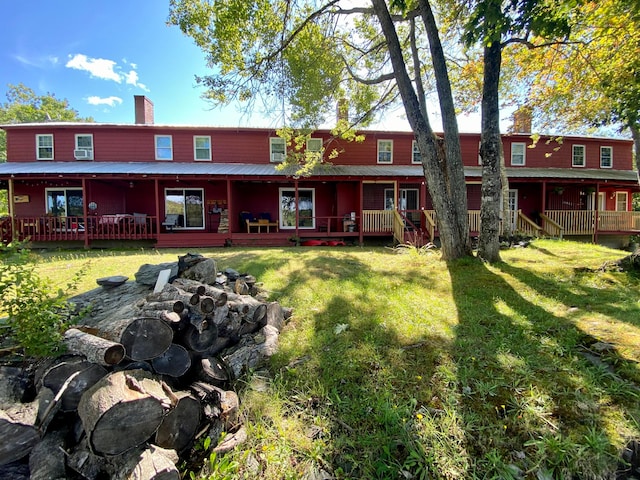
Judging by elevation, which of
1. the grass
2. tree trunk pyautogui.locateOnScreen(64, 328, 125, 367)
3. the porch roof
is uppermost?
the porch roof

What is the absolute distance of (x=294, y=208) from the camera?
14.5 metres

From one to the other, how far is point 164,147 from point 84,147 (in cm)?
359

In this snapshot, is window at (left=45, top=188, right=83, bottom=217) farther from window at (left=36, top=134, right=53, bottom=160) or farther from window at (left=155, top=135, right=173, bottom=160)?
window at (left=155, top=135, right=173, bottom=160)

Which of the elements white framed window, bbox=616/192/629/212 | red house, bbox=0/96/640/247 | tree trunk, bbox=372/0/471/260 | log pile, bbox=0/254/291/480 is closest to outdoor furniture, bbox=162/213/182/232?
red house, bbox=0/96/640/247

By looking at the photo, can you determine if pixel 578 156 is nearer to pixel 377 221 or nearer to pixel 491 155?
pixel 377 221

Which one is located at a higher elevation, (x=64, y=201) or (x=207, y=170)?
(x=207, y=170)

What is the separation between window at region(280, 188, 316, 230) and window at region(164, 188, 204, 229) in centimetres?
379

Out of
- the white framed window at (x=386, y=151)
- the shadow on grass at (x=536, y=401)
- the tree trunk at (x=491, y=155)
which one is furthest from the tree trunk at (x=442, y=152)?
the white framed window at (x=386, y=151)

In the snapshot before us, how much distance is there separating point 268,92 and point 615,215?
16.5 metres

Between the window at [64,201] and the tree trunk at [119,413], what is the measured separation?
49.1ft

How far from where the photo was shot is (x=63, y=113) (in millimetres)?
32844

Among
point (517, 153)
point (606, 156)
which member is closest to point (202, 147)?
point (517, 153)

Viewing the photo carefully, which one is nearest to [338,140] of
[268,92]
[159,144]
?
[268,92]

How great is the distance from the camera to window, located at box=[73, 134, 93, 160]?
13759 millimetres
